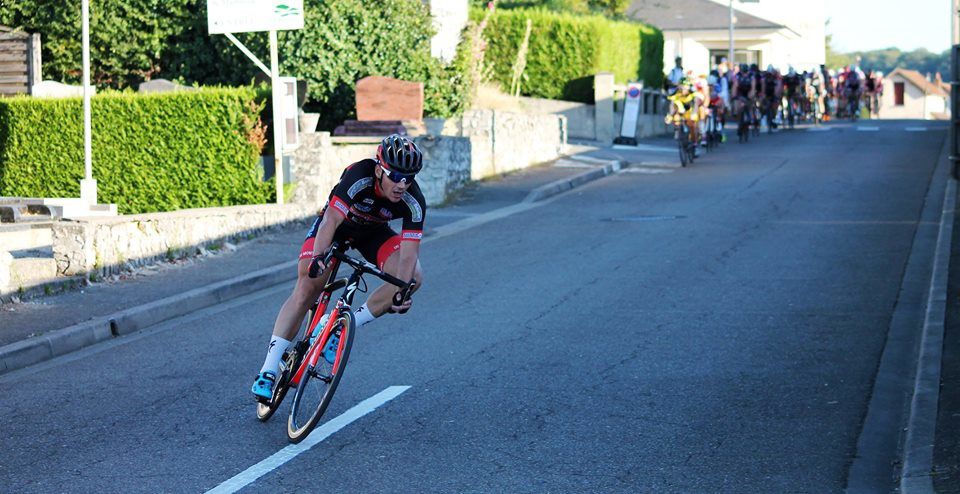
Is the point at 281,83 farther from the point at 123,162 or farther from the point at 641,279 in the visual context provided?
the point at 641,279

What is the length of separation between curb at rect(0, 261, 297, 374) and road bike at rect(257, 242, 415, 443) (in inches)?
119

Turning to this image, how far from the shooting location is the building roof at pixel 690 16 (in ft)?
213

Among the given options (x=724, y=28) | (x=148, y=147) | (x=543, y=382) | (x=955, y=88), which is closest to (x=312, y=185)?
(x=148, y=147)

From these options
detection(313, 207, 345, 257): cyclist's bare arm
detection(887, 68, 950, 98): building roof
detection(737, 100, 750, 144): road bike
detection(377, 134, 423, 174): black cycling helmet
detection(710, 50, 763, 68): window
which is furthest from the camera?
detection(887, 68, 950, 98): building roof

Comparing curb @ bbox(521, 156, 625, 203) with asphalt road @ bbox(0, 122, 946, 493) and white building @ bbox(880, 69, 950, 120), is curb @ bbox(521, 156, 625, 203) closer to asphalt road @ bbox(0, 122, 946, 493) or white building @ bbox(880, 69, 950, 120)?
asphalt road @ bbox(0, 122, 946, 493)

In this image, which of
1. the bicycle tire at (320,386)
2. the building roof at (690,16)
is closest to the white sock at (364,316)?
the bicycle tire at (320,386)

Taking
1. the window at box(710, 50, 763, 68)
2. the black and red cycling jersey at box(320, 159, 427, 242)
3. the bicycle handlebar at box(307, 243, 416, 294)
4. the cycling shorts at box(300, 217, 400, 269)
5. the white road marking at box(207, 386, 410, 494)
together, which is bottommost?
the white road marking at box(207, 386, 410, 494)

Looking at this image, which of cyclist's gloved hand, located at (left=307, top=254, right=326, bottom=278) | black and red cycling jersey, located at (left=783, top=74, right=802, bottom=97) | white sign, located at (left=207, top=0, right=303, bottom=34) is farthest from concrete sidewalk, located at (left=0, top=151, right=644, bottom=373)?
black and red cycling jersey, located at (left=783, top=74, right=802, bottom=97)

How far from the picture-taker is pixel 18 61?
2530cm

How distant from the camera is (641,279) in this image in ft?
43.3

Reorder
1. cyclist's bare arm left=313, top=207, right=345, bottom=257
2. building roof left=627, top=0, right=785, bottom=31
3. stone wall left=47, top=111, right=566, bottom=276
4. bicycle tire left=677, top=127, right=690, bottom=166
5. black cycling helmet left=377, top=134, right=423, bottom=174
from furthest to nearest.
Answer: building roof left=627, top=0, right=785, bottom=31, bicycle tire left=677, top=127, right=690, bottom=166, stone wall left=47, top=111, right=566, bottom=276, cyclist's bare arm left=313, top=207, right=345, bottom=257, black cycling helmet left=377, top=134, right=423, bottom=174

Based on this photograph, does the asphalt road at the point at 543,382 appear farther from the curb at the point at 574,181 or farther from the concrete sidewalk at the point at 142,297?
the curb at the point at 574,181

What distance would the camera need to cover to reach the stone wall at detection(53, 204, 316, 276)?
42.2 ft

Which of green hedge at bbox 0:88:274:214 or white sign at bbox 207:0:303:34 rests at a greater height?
white sign at bbox 207:0:303:34
